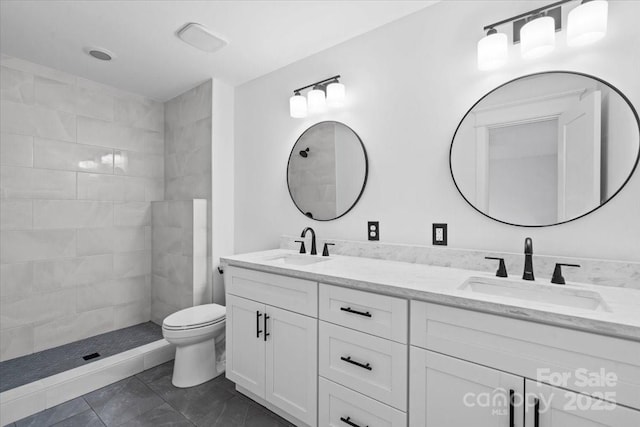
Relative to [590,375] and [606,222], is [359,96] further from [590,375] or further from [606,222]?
[590,375]

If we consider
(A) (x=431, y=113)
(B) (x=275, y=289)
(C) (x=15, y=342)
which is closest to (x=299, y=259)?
(B) (x=275, y=289)

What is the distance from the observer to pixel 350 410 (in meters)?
1.40

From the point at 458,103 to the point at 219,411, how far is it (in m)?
2.25

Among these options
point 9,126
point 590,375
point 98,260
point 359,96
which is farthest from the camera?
point 98,260

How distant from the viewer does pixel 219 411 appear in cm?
182

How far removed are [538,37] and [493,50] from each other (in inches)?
7.0

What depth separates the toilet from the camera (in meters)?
2.05

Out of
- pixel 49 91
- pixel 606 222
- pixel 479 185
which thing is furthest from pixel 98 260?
pixel 606 222

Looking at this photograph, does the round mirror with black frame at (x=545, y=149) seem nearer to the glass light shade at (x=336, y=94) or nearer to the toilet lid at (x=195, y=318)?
the glass light shade at (x=336, y=94)

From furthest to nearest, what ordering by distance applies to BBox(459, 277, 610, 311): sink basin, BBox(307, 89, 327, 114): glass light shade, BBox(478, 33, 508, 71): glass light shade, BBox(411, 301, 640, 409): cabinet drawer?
1. BBox(307, 89, 327, 114): glass light shade
2. BBox(478, 33, 508, 71): glass light shade
3. BBox(459, 277, 610, 311): sink basin
4. BBox(411, 301, 640, 409): cabinet drawer

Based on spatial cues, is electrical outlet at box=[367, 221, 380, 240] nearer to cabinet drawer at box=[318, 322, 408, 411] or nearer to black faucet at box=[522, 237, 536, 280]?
cabinet drawer at box=[318, 322, 408, 411]

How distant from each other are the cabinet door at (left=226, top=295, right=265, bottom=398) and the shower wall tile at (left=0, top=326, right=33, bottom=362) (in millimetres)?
1748

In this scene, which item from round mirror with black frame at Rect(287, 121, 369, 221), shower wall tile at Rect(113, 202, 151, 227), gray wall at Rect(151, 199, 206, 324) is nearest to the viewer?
round mirror with black frame at Rect(287, 121, 369, 221)

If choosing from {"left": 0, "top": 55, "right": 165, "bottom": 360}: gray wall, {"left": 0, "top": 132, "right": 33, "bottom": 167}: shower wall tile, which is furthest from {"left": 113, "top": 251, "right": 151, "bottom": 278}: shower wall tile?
{"left": 0, "top": 132, "right": 33, "bottom": 167}: shower wall tile
